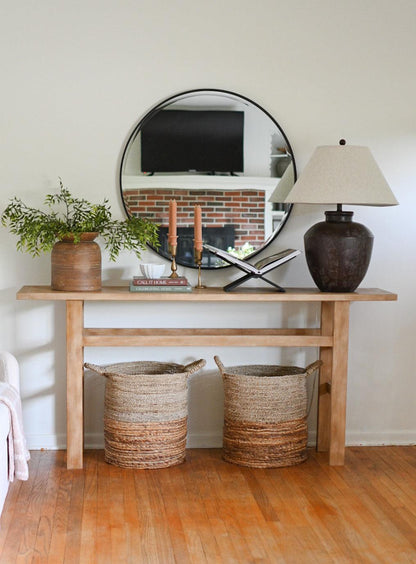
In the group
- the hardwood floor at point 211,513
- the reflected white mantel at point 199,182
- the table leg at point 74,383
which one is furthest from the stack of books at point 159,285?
the hardwood floor at point 211,513

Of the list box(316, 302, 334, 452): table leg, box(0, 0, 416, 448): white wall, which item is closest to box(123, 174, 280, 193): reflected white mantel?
box(0, 0, 416, 448): white wall

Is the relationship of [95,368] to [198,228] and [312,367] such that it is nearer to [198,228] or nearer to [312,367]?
[198,228]

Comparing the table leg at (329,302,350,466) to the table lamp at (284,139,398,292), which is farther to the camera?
the table leg at (329,302,350,466)

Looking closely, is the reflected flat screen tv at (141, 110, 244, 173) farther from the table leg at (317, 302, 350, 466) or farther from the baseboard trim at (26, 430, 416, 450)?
the baseboard trim at (26, 430, 416, 450)

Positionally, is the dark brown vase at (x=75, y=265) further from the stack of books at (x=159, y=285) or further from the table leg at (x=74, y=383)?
the stack of books at (x=159, y=285)

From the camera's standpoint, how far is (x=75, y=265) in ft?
11.5

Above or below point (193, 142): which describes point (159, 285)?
below

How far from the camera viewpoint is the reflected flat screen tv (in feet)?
12.4

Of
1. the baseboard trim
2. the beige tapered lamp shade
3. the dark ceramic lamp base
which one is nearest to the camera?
the beige tapered lamp shade

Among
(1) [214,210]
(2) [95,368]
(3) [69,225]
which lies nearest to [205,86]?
(1) [214,210]

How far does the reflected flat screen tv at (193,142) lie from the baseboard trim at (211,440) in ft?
4.45

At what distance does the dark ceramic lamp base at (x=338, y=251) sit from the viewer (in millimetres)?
3533

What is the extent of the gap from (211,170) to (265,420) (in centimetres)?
124

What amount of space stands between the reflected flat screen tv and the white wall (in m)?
0.12
